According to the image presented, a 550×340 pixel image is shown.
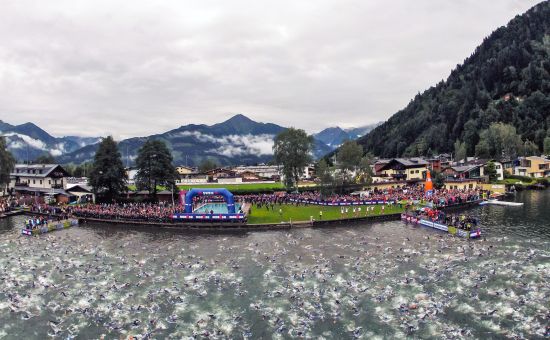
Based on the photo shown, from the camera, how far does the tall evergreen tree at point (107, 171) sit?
7969cm

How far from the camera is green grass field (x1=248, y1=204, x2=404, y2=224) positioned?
6284 cm

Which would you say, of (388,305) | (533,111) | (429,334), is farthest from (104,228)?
(533,111)

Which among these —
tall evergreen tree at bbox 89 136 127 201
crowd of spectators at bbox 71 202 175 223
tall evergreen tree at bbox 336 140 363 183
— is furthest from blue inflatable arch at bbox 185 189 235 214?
tall evergreen tree at bbox 336 140 363 183

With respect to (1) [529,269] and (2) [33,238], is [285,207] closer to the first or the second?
(2) [33,238]

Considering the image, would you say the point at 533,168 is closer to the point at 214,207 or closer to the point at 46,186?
the point at 214,207

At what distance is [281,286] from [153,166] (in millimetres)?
54127

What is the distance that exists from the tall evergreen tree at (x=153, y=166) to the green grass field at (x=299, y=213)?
18.9 meters

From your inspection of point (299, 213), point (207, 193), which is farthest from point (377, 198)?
point (207, 193)

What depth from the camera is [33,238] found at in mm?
54594

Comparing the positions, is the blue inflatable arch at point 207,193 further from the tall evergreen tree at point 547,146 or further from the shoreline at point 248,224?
the tall evergreen tree at point 547,146

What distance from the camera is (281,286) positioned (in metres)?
33.5

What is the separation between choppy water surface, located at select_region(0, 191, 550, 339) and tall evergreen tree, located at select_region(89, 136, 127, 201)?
27.3 meters

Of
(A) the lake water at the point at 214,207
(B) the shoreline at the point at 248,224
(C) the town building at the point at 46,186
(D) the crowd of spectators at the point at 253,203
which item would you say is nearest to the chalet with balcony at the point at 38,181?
(C) the town building at the point at 46,186

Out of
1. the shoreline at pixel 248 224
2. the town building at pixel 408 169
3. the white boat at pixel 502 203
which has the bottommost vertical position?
the white boat at pixel 502 203
